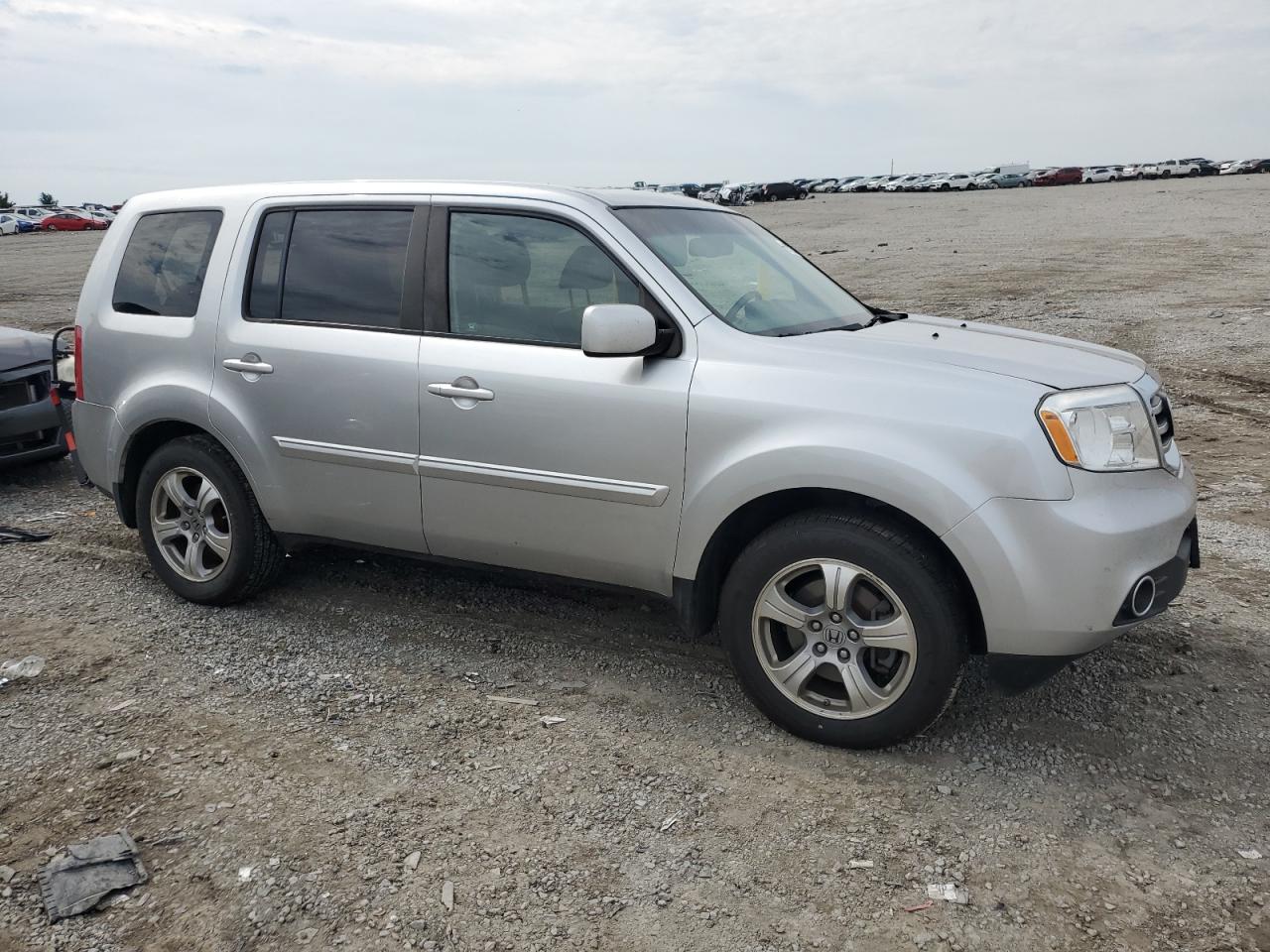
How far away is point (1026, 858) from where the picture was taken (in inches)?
122

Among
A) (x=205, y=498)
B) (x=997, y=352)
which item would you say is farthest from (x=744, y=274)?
(x=205, y=498)

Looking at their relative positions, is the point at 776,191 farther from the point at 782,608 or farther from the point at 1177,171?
the point at 782,608

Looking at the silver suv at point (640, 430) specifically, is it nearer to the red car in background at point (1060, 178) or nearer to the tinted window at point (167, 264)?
the tinted window at point (167, 264)

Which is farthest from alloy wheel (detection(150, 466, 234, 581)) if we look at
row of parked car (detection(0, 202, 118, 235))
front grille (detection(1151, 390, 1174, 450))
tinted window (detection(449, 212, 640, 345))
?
row of parked car (detection(0, 202, 118, 235))

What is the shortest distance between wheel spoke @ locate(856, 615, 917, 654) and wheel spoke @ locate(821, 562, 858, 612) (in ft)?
0.30

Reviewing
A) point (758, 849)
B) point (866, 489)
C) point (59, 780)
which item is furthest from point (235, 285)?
point (758, 849)

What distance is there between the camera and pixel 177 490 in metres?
4.98

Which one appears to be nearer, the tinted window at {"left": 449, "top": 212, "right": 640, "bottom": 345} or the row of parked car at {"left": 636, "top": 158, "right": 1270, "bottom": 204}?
the tinted window at {"left": 449, "top": 212, "right": 640, "bottom": 345}

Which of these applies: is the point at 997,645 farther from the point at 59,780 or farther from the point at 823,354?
the point at 59,780

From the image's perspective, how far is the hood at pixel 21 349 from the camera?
7.21 meters

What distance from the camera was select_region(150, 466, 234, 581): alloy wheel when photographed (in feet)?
16.2

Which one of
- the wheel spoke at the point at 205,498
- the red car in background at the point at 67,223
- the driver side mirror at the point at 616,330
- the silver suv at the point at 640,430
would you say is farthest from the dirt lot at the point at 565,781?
the red car in background at the point at 67,223

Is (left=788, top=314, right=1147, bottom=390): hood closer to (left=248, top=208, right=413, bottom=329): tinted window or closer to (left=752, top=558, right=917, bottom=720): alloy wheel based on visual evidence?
(left=752, top=558, right=917, bottom=720): alloy wheel

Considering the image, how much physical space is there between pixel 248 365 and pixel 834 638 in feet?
8.90
